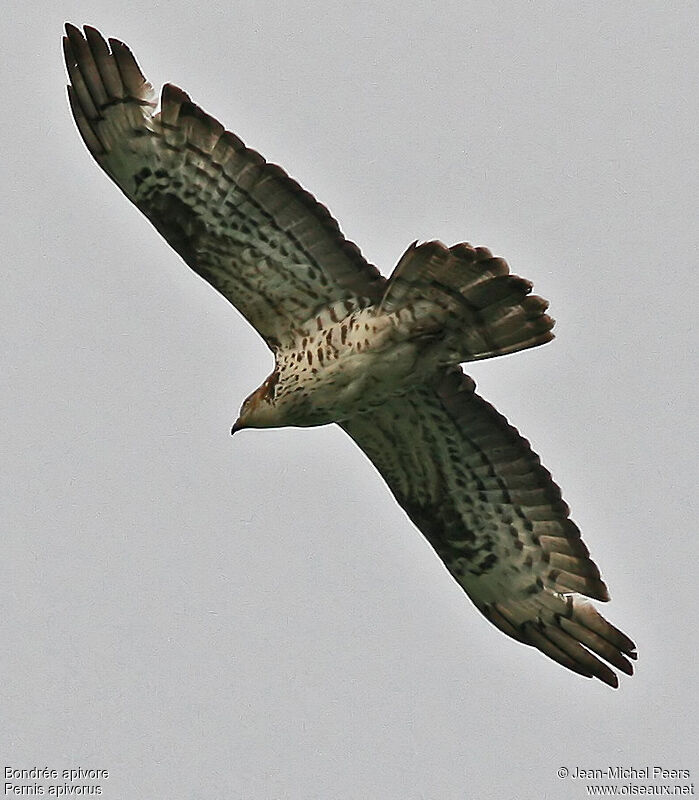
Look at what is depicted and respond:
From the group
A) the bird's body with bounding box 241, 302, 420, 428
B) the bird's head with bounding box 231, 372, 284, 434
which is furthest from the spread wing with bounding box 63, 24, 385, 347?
the bird's head with bounding box 231, 372, 284, 434

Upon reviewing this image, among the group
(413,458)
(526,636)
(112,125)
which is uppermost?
(112,125)

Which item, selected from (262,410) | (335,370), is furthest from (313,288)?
(262,410)

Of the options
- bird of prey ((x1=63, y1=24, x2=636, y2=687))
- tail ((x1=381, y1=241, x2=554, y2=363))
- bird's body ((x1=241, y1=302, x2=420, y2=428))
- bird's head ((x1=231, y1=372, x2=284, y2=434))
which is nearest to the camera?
tail ((x1=381, y1=241, x2=554, y2=363))

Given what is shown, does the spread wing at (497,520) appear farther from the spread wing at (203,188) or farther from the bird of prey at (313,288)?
the spread wing at (203,188)

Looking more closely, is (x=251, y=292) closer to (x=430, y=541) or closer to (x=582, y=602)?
(x=430, y=541)

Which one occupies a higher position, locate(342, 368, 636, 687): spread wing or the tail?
the tail

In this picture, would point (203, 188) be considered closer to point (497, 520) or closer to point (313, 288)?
point (313, 288)

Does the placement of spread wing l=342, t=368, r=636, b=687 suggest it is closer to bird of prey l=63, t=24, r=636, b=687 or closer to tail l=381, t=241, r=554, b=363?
Result: bird of prey l=63, t=24, r=636, b=687

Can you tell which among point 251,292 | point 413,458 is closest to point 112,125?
point 251,292
